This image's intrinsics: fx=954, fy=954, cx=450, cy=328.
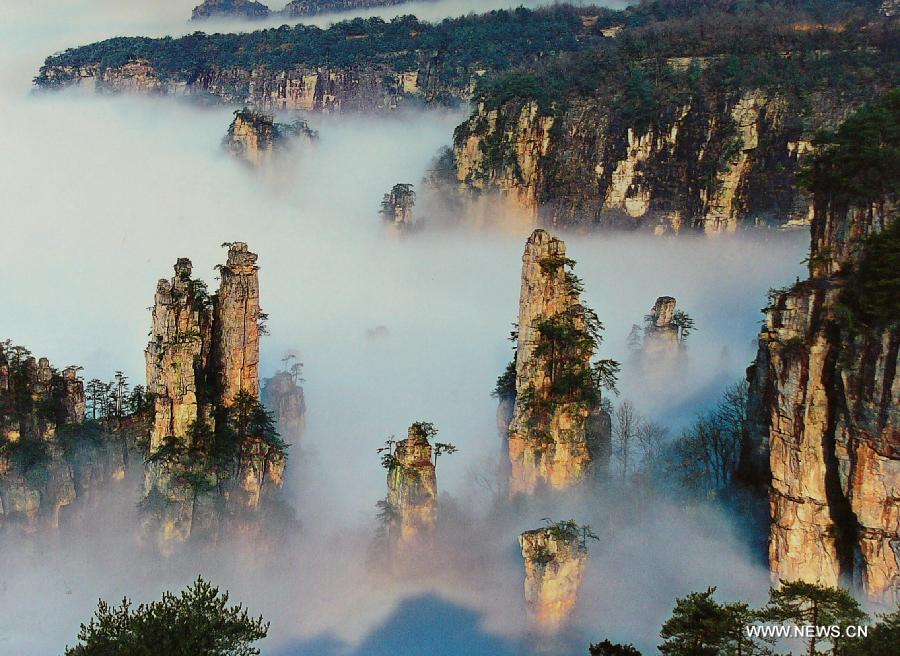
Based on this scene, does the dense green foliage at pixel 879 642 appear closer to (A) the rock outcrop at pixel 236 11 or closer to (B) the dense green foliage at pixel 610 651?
(B) the dense green foliage at pixel 610 651

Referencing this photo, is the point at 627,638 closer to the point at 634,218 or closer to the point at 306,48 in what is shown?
the point at 634,218

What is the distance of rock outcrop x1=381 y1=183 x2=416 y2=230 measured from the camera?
112 m

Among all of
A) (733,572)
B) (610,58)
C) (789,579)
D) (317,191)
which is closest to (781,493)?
(789,579)

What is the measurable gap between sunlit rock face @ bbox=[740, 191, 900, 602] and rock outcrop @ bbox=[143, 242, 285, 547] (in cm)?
2719

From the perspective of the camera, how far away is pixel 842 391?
1312 inches

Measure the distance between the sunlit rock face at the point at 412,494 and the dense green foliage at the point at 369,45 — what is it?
96.5m

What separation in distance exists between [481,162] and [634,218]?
17.6 metres

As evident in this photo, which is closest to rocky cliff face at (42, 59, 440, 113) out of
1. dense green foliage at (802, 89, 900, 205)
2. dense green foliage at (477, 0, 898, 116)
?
dense green foliage at (477, 0, 898, 116)

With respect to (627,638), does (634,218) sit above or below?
above

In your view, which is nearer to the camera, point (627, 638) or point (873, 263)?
point (873, 263)

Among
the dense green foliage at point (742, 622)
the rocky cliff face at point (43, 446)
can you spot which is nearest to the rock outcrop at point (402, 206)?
the rocky cliff face at point (43, 446)

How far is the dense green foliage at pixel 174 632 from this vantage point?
96.5 ft

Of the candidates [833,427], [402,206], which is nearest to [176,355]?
[833,427]

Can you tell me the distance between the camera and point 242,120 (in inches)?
4781
